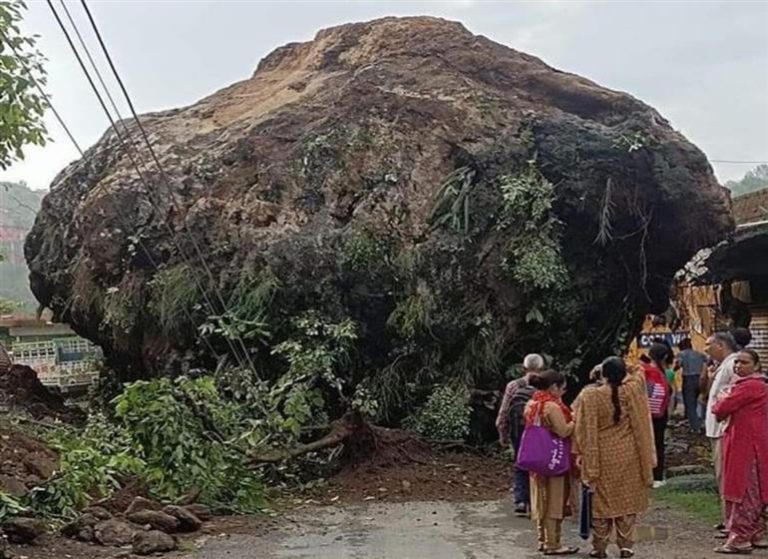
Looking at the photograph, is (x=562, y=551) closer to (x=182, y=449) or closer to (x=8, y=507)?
(x=182, y=449)

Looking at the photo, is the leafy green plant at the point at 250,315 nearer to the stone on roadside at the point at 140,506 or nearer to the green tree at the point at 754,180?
the stone on roadside at the point at 140,506

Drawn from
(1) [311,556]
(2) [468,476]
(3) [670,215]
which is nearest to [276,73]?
(3) [670,215]

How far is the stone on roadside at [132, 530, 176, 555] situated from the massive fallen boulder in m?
5.37

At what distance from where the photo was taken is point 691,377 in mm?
14852

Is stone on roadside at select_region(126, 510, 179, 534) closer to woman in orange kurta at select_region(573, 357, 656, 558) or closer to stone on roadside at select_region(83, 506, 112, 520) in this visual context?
stone on roadside at select_region(83, 506, 112, 520)

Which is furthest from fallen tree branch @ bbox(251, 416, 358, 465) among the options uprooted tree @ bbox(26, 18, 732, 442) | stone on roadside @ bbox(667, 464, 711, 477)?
stone on roadside @ bbox(667, 464, 711, 477)

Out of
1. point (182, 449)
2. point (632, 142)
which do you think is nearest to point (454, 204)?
point (632, 142)

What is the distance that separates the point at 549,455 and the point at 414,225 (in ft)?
21.6

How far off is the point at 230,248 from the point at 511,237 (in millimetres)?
3865

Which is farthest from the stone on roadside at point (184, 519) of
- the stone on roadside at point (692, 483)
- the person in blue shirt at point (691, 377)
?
the person in blue shirt at point (691, 377)

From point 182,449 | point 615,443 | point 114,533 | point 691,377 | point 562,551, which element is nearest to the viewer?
point 615,443

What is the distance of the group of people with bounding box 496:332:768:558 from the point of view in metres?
6.71

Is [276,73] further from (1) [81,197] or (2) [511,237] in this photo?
(2) [511,237]

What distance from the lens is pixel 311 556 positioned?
7543 millimetres
